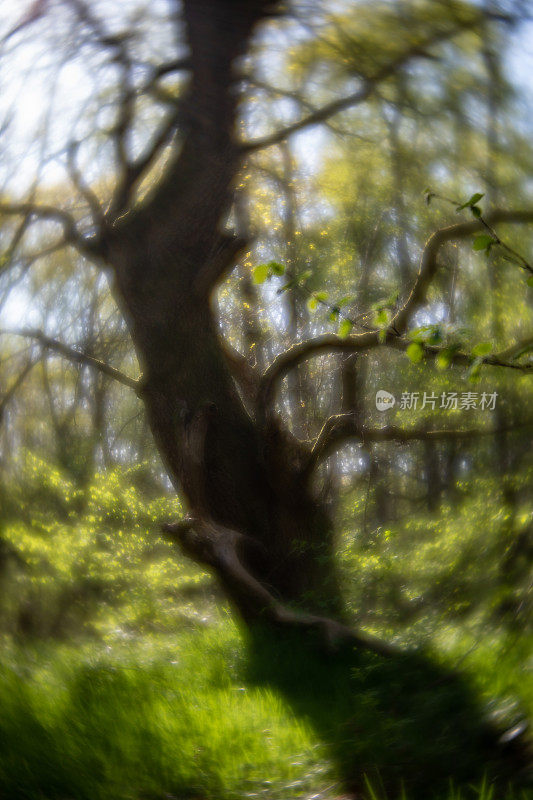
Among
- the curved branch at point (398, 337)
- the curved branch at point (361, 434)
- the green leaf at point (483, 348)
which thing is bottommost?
the curved branch at point (361, 434)

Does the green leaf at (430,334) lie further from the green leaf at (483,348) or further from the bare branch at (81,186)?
the bare branch at (81,186)

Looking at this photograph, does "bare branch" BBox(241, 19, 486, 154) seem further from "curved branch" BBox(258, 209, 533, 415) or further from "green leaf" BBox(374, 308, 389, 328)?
"green leaf" BBox(374, 308, 389, 328)

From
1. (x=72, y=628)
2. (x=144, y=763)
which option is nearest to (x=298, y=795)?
(x=144, y=763)

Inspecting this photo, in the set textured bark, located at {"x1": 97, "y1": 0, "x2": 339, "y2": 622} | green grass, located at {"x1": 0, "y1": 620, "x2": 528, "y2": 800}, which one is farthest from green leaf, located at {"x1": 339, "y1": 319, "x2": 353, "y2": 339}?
green grass, located at {"x1": 0, "y1": 620, "x2": 528, "y2": 800}

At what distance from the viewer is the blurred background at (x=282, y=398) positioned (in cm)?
127

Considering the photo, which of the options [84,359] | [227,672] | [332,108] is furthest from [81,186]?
[227,672]

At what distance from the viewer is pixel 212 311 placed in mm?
1603

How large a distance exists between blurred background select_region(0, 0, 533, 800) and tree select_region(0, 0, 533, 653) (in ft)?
0.06

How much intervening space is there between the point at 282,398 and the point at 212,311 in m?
0.25

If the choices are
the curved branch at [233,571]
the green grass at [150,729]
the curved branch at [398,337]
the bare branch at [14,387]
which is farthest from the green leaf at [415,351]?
the bare branch at [14,387]

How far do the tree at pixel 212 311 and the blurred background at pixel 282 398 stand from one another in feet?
0.06

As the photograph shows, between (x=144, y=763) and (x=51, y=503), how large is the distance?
0.55m

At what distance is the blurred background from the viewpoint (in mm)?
1273

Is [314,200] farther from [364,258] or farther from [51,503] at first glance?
[51,503]
